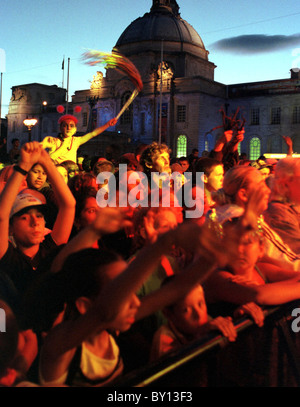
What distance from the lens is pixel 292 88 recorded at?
162 ft

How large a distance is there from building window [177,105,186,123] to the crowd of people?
48318 millimetres

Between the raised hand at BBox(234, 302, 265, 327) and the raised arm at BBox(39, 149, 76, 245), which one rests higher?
the raised arm at BBox(39, 149, 76, 245)

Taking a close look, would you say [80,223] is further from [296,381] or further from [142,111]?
[142,111]

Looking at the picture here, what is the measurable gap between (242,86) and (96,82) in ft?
58.2

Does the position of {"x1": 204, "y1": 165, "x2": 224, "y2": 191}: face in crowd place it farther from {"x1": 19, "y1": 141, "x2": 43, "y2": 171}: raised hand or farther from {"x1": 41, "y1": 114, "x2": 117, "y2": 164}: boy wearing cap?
{"x1": 19, "y1": 141, "x2": 43, "y2": 171}: raised hand

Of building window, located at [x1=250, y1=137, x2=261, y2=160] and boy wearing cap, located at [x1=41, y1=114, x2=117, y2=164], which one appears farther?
building window, located at [x1=250, y1=137, x2=261, y2=160]

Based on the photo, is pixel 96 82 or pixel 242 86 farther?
pixel 96 82

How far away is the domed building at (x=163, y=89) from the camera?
166ft

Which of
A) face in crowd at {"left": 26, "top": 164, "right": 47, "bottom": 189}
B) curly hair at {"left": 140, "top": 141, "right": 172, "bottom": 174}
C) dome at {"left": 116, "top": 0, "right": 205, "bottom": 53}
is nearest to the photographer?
face in crowd at {"left": 26, "top": 164, "right": 47, "bottom": 189}

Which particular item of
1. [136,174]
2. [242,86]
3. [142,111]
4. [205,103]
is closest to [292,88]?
[242,86]

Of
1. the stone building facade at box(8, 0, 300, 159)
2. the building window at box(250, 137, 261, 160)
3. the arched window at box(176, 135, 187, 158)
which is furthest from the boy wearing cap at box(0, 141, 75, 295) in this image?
A: the building window at box(250, 137, 261, 160)

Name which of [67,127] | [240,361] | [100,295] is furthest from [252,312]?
[67,127]

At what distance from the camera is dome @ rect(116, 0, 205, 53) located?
5834cm
